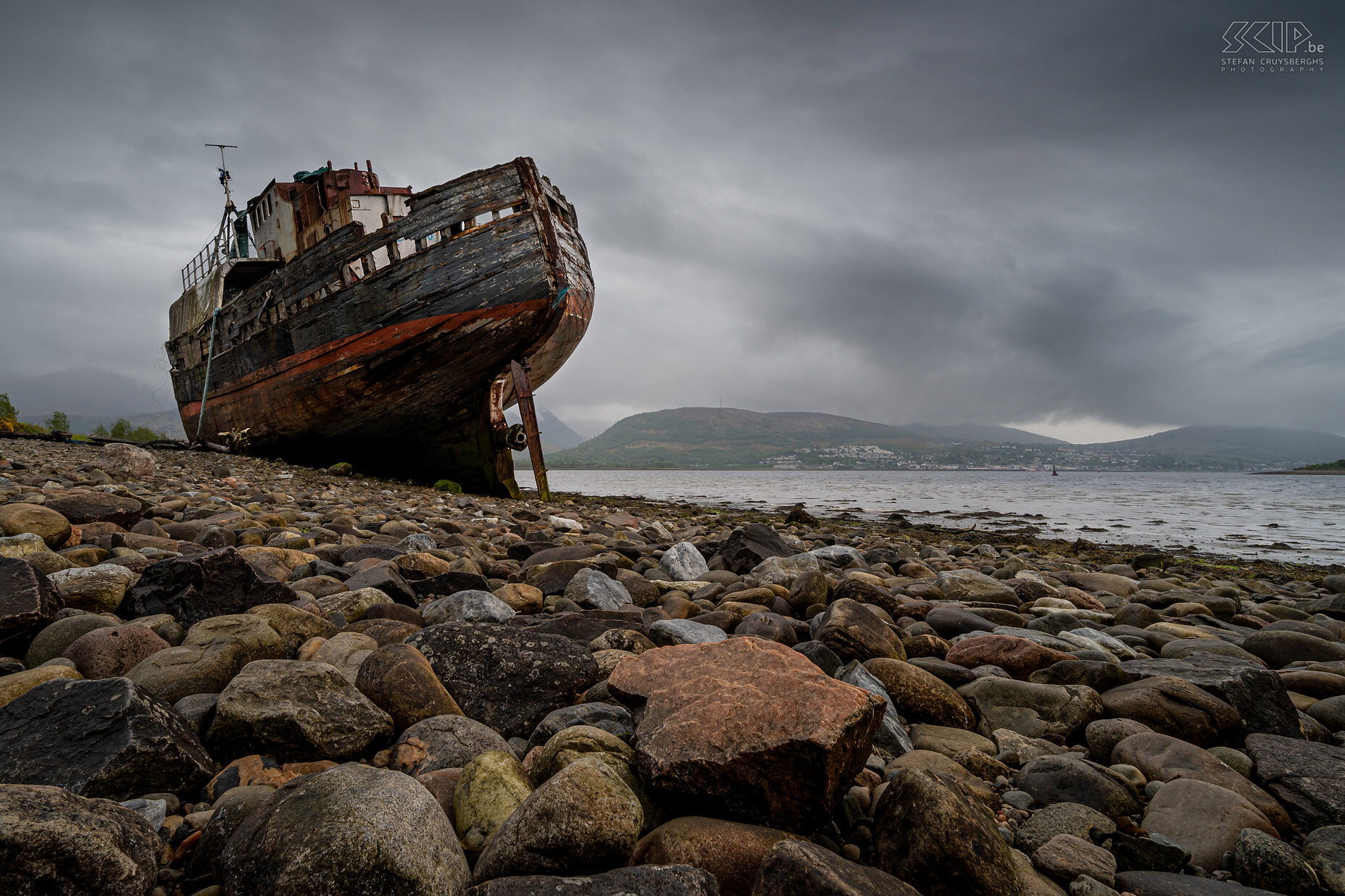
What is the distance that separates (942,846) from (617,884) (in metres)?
0.85

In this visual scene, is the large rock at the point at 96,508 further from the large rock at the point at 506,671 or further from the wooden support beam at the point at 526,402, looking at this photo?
the wooden support beam at the point at 526,402

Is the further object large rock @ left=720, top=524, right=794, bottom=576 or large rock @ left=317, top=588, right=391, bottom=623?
large rock @ left=720, top=524, right=794, bottom=576

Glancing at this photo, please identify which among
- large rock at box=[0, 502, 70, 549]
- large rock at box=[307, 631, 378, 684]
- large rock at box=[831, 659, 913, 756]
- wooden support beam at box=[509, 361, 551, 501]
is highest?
wooden support beam at box=[509, 361, 551, 501]

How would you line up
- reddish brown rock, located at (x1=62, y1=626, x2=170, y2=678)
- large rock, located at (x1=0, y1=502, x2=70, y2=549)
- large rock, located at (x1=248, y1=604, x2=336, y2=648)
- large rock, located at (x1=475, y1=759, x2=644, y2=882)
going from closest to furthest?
1. large rock, located at (x1=475, y1=759, x2=644, y2=882)
2. reddish brown rock, located at (x1=62, y1=626, x2=170, y2=678)
3. large rock, located at (x1=248, y1=604, x2=336, y2=648)
4. large rock, located at (x1=0, y1=502, x2=70, y2=549)

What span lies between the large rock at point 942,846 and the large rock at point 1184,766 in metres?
1.02

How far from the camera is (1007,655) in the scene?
3213mm

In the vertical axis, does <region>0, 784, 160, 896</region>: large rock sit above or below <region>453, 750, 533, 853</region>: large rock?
above

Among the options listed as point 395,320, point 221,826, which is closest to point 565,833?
point 221,826

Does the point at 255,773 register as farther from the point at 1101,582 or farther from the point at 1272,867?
the point at 1101,582

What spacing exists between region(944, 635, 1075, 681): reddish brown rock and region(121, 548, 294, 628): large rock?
370 centimetres

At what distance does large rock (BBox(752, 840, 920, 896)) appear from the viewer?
52.9 inches

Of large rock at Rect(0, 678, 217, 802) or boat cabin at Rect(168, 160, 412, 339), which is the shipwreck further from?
large rock at Rect(0, 678, 217, 802)

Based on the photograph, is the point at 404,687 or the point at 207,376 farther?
the point at 207,376

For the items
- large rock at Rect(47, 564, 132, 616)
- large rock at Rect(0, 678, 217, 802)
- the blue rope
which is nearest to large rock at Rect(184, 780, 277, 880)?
large rock at Rect(0, 678, 217, 802)
